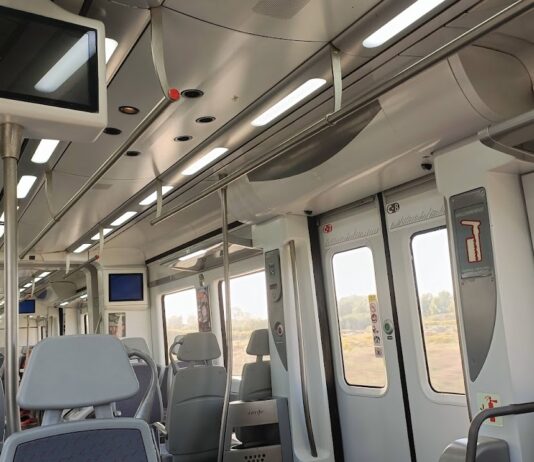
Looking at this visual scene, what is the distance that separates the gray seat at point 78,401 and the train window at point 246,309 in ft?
12.4

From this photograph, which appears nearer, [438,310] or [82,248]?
[438,310]

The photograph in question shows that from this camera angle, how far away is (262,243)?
4.35 m

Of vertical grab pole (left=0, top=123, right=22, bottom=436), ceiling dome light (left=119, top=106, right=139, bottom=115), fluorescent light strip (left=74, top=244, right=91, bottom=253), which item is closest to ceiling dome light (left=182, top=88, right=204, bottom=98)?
ceiling dome light (left=119, top=106, right=139, bottom=115)

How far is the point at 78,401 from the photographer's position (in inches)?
72.2

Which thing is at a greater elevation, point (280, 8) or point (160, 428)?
point (280, 8)

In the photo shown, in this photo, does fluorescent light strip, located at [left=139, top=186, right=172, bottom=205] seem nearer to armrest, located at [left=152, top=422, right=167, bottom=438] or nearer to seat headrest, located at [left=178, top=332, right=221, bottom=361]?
seat headrest, located at [left=178, top=332, right=221, bottom=361]

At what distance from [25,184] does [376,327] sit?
2.76 meters

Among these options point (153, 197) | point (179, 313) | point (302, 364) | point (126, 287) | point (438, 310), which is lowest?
point (302, 364)

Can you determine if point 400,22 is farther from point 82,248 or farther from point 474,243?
point 82,248

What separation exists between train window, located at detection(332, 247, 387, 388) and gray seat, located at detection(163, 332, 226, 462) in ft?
3.15

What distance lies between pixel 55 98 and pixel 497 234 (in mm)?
1911

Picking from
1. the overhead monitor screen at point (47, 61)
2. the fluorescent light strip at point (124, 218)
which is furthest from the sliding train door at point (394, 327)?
the overhead monitor screen at point (47, 61)

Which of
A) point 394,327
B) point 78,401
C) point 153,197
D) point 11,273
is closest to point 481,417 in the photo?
point 78,401

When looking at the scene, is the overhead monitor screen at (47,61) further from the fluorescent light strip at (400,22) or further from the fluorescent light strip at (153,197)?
the fluorescent light strip at (153,197)
